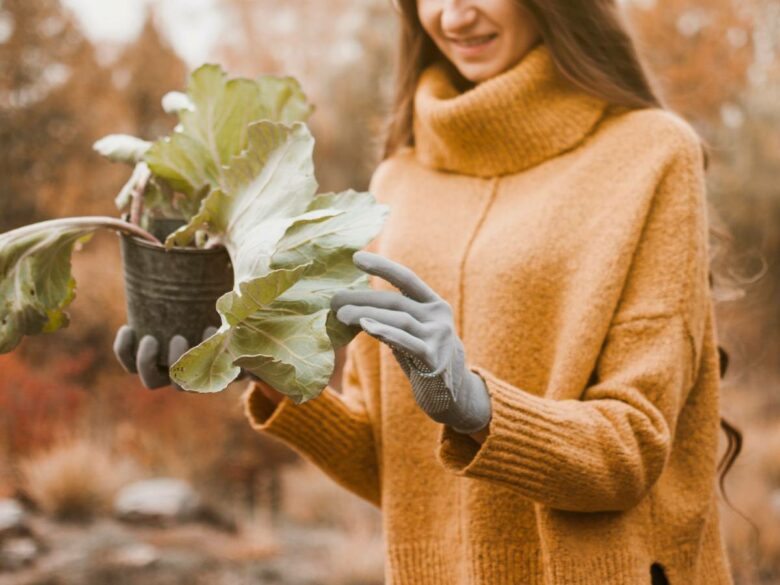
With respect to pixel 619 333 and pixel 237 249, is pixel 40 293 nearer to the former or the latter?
pixel 237 249

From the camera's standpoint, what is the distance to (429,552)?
160cm

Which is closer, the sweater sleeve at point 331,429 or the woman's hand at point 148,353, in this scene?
the woman's hand at point 148,353

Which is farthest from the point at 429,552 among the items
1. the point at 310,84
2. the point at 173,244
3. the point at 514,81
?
the point at 310,84

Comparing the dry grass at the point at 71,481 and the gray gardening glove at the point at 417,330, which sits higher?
the dry grass at the point at 71,481

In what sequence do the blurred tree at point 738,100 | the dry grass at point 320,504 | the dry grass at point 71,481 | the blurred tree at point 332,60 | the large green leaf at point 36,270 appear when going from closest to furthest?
the large green leaf at point 36,270 → the dry grass at point 71,481 → the dry grass at point 320,504 → the blurred tree at point 738,100 → the blurred tree at point 332,60

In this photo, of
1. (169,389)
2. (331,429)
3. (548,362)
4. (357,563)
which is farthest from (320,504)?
(548,362)

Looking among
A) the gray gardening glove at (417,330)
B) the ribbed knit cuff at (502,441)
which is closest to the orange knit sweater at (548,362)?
the ribbed knit cuff at (502,441)

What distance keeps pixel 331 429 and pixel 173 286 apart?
0.50 m

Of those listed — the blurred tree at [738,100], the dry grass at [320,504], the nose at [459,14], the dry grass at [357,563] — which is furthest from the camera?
the blurred tree at [738,100]

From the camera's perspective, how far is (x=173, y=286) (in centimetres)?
131

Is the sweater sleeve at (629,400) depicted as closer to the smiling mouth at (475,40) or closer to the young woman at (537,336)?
the young woman at (537,336)

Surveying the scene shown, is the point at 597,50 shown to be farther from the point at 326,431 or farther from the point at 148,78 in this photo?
the point at 148,78

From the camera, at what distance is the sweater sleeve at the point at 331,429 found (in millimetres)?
1609

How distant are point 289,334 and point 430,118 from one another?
29.6 inches
